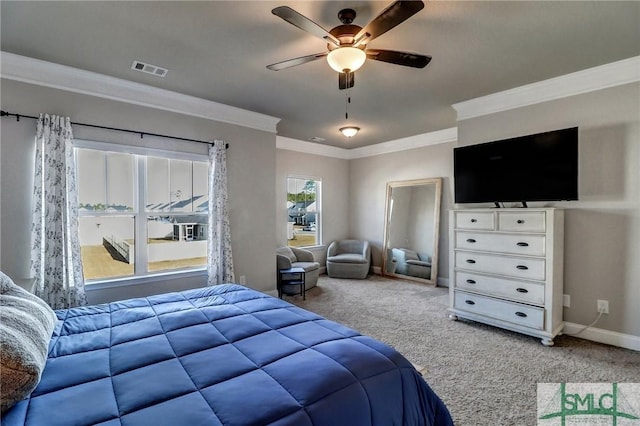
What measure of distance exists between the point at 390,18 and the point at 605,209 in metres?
2.97

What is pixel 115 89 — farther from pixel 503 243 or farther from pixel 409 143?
pixel 409 143

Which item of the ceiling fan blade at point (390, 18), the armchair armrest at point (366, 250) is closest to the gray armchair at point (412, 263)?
the armchair armrest at point (366, 250)

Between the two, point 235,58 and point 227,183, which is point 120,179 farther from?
point 235,58

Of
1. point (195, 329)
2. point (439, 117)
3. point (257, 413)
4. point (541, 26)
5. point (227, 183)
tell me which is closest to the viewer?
point (257, 413)

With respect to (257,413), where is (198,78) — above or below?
above

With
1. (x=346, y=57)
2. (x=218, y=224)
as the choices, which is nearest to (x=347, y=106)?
(x=346, y=57)

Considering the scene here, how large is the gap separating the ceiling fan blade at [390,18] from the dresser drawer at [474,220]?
239cm

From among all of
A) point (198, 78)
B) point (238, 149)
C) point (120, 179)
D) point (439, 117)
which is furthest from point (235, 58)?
point (439, 117)

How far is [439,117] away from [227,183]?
10.6 feet

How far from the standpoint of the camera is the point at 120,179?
3.50 meters

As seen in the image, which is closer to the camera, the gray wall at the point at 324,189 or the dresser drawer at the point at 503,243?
the dresser drawer at the point at 503,243

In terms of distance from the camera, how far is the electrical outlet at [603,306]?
10.2 ft

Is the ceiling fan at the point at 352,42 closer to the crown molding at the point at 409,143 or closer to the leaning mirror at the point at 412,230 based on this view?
the crown molding at the point at 409,143

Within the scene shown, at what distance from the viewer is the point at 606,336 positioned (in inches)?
122
